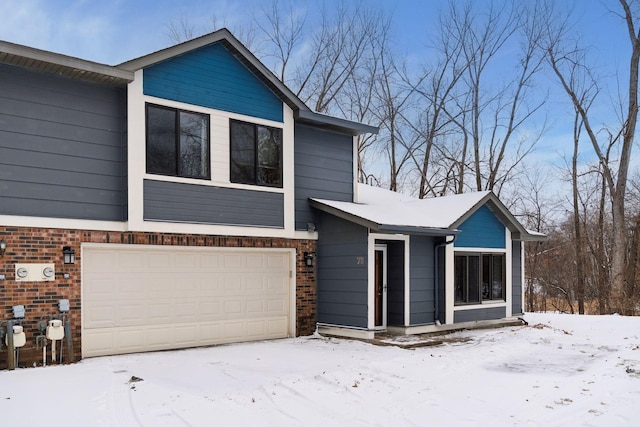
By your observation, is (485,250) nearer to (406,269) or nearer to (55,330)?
(406,269)

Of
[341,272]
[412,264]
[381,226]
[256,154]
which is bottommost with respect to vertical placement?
[341,272]

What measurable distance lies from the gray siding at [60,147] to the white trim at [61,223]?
0.07 m

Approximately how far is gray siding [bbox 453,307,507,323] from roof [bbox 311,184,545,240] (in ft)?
6.56

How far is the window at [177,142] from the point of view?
10.4m

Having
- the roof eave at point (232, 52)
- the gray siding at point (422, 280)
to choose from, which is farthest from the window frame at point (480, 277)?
the roof eave at point (232, 52)

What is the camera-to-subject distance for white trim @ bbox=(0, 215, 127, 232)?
9.05 m

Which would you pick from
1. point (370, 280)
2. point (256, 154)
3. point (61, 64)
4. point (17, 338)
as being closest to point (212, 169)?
point (256, 154)

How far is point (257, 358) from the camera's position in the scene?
9844mm

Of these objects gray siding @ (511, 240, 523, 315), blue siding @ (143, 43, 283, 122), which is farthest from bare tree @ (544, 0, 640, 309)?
blue siding @ (143, 43, 283, 122)

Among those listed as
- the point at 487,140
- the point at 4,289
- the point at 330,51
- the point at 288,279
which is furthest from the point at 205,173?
the point at 487,140

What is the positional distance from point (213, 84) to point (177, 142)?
147 centimetres

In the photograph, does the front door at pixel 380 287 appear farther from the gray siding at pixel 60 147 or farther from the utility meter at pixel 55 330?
the utility meter at pixel 55 330

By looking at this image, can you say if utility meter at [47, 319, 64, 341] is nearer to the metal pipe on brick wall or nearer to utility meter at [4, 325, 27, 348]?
utility meter at [4, 325, 27, 348]

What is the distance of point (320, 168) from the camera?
13281mm
